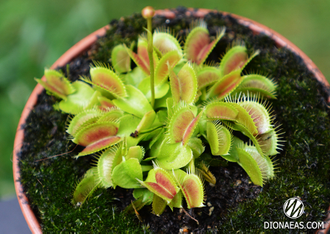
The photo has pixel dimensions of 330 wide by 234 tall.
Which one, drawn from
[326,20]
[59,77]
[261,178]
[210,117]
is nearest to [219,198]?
[261,178]

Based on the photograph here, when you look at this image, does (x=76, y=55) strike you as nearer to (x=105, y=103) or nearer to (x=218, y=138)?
(x=105, y=103)

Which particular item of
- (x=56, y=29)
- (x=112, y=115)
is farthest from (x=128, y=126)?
(x=56, y=29)

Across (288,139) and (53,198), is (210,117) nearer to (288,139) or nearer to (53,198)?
(288,139)

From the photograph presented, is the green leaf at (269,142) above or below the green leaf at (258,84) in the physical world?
below

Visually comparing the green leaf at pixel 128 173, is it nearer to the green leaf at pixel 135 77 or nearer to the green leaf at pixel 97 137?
the green leaf at pixel 97 137

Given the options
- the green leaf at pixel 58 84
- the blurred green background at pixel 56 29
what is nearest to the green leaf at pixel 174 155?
the green leaf at pixel 58 84

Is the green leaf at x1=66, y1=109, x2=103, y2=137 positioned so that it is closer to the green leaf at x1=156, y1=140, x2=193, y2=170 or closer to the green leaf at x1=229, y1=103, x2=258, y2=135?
the green leaf at x1=156, y1=140, x2=193, y2=170
